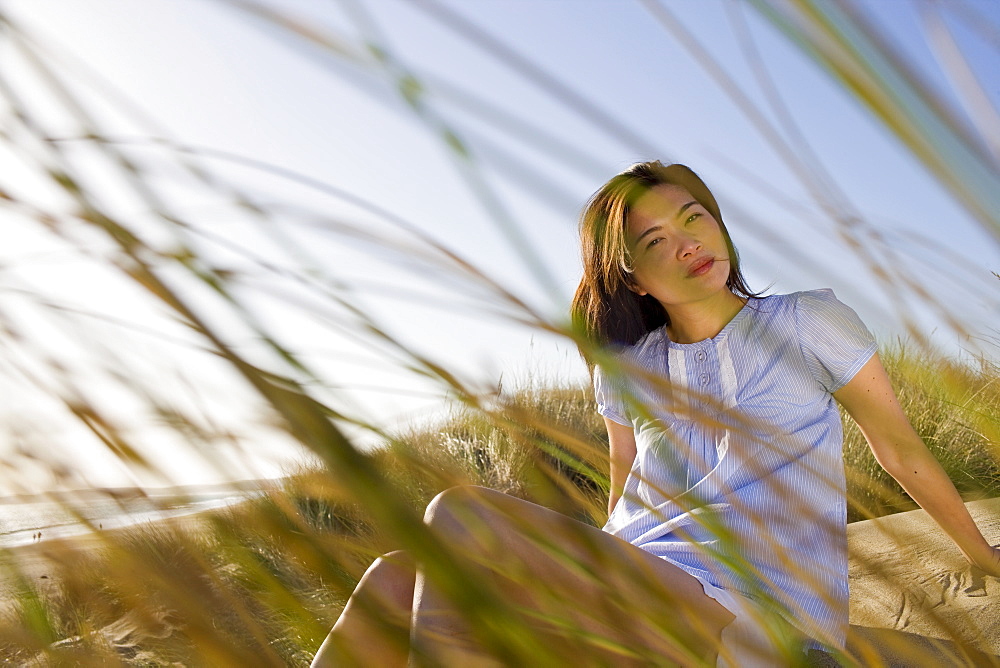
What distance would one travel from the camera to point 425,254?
41cm

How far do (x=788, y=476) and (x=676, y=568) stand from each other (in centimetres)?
34

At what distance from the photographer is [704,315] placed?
6.25ft

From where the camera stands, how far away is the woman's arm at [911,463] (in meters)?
1.51

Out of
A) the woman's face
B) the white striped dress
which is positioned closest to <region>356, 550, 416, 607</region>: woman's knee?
the white striped dress

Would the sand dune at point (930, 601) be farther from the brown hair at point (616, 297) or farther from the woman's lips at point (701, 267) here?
the brown hair at point (616, 297)

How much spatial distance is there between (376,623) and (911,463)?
150 cm

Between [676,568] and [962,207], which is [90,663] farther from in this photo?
[676,568]

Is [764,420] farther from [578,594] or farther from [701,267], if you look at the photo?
[578,594]

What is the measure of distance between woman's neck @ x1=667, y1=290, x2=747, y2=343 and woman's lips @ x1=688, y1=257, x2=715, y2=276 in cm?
21

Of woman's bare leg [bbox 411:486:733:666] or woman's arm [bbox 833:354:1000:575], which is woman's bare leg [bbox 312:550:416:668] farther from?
woman's arm [bbox 833:354:1000:575]

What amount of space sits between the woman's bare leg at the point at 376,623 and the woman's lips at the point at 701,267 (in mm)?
838

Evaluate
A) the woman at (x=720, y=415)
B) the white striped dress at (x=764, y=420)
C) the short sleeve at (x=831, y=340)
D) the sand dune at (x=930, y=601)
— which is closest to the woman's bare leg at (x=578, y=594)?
the woman at (x=720, y=415)

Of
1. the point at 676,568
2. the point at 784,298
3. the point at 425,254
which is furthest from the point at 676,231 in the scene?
the point at 425,254

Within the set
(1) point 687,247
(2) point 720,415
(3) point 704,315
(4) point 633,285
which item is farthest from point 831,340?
(2) point 720,415
